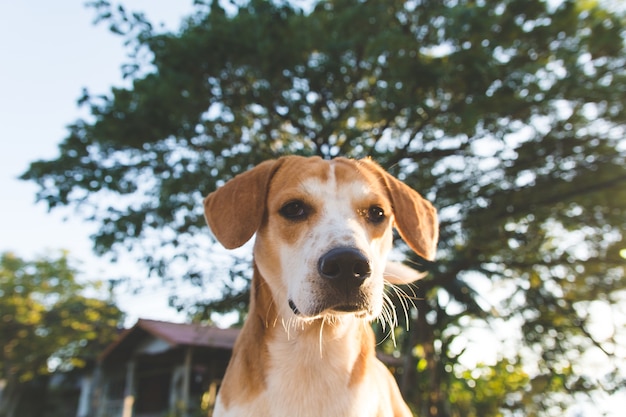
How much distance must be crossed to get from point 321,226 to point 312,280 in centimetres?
36

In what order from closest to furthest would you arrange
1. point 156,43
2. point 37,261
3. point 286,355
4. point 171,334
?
1. point 286,355
2. point 156,43
3. point 171,334
4. point 37,261

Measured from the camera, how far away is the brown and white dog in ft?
8.25

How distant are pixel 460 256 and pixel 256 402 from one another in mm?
9128

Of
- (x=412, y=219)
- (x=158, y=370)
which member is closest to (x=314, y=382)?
(x=412, y=219)

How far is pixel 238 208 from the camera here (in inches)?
122

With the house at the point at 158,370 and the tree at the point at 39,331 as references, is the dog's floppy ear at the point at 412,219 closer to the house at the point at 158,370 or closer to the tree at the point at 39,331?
the house at the point at 158,370

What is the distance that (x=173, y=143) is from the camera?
30.1 ft

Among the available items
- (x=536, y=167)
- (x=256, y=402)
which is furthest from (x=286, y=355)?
(x=536, y=167)

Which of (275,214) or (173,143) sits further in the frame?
(173,143)

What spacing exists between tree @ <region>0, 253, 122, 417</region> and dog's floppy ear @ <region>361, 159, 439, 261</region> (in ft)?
101

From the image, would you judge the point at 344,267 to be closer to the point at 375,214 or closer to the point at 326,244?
the point at 326,244

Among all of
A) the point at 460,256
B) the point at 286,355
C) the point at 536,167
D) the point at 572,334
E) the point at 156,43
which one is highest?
the point at 156,43

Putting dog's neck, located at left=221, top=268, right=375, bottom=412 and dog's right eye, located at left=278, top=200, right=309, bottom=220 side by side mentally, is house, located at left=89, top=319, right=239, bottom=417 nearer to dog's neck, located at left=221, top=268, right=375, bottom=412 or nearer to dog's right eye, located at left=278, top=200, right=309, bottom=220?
dog's neck, located at left=221, top=268, right=375, bottom=412

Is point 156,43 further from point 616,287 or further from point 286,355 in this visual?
point 616,287
